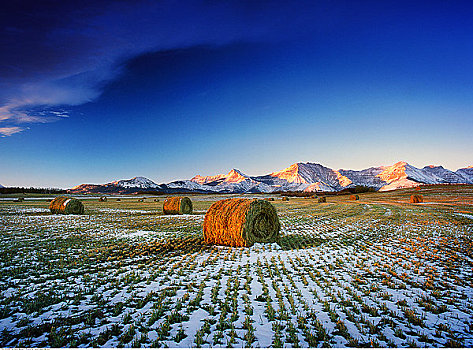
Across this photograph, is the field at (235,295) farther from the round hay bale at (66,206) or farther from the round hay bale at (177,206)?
the round hay bale at (177,206)

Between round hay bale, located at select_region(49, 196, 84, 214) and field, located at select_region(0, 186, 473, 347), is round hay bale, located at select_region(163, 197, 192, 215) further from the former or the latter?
field, located at select_region(0, 186, 473, 347)

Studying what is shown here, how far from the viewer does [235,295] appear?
19.7 feet

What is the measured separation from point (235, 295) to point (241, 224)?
5.85m

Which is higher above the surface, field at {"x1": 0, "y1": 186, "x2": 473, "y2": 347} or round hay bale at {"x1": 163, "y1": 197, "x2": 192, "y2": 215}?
round hay bale at {"x1": 163, "y1": 197, "x2": 192, "y2": 215}

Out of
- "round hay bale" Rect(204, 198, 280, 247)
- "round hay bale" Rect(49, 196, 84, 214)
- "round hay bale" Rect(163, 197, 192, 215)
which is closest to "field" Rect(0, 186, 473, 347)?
"round hay bale" Rect(204, 198, 280, 247)

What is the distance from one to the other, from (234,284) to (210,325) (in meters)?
2.13

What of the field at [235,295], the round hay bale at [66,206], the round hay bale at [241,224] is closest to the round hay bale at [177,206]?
the round hay bale at [66,206]

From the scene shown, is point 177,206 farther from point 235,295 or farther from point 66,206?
point 235,295

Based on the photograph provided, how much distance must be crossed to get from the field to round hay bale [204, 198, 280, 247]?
0.81 meters

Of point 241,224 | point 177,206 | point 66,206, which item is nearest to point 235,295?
point 241,224

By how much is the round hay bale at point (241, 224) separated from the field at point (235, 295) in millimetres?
811

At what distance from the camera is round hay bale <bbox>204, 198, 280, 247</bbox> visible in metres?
11.9

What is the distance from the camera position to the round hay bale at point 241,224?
1186 centimetres

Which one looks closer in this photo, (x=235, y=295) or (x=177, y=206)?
(x=235, y=295)
